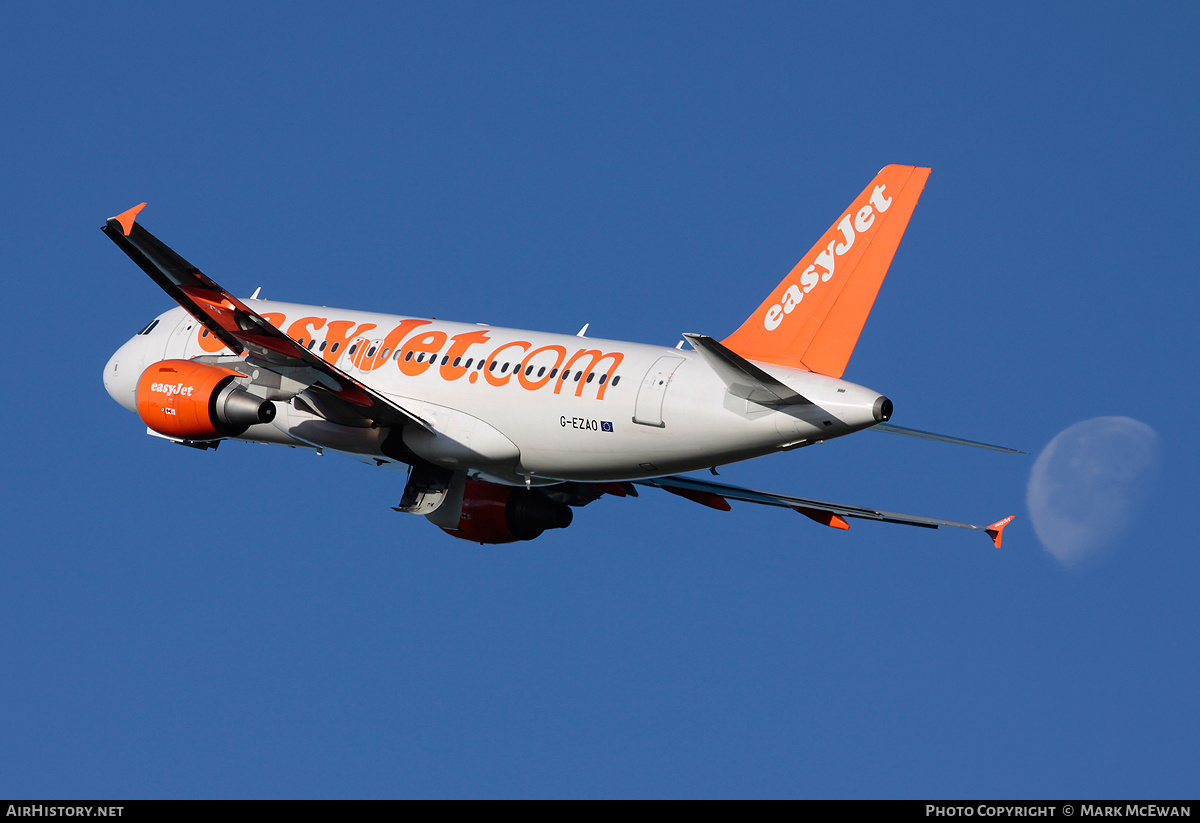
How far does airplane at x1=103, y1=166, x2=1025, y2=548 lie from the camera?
1176 inches

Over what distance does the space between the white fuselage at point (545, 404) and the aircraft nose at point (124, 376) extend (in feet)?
9.11

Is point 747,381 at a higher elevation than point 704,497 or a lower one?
lower

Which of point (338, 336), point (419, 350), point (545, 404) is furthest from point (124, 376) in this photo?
point (545, 404)

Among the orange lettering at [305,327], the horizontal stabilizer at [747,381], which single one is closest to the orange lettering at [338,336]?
the orange lettering at [305,327]

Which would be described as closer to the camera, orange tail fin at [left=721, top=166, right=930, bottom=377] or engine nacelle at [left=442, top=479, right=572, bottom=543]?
orange tail fin at [left=721, top=166, right=930, bottom=377]

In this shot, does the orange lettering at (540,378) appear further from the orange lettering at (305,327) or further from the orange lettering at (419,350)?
the orange lettering at (305,327)

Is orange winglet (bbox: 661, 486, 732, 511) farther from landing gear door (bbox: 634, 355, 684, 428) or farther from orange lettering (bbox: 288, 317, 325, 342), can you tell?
orange lettering (bbox: 288, 317, 325, 342)

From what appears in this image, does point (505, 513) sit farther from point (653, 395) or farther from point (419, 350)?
point (653, 395)

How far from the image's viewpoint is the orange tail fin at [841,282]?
2984 cm

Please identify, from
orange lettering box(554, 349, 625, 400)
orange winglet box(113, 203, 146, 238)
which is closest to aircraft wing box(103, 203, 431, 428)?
orange winglet box(113, 203, 146, 238)

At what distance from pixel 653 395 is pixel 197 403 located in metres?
10.1

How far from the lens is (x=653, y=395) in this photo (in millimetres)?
31344

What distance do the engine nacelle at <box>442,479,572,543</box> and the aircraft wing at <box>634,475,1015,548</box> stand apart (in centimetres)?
→ 242
